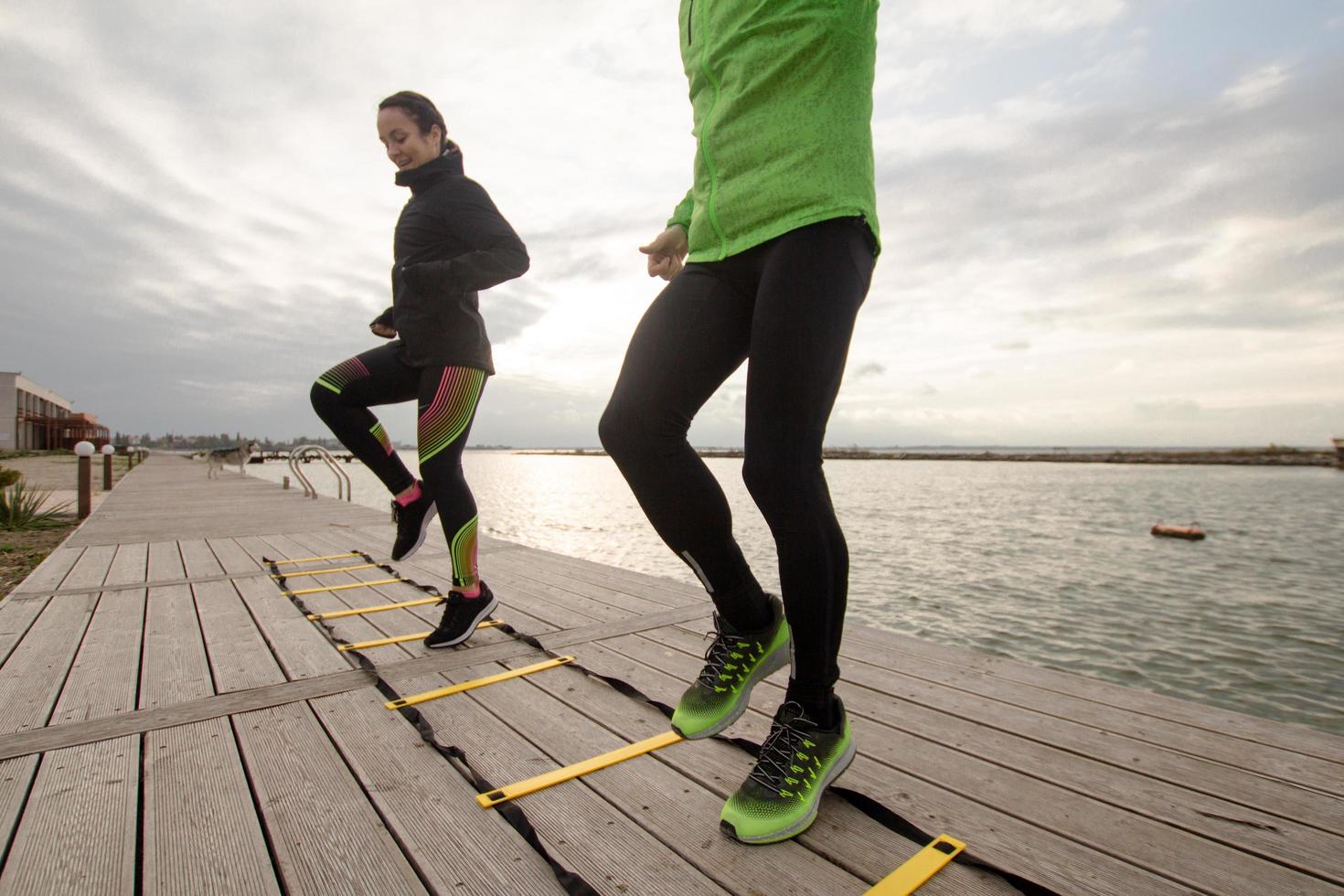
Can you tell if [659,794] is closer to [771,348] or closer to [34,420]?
[771,348]

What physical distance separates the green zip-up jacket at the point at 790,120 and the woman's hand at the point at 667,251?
0.66 feet

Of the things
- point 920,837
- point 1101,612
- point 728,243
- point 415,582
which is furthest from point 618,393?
point 1101,612

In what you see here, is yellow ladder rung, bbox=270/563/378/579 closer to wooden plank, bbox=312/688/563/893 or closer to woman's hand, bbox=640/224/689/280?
wooden plank, bbox=312/688/563/893

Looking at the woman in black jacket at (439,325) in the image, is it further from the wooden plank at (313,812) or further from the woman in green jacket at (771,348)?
the woman in green jacket at (771,348)

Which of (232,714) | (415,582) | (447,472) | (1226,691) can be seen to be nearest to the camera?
(232,714)

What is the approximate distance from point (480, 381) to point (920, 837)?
1.99 metres

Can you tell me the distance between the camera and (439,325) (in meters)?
2.40

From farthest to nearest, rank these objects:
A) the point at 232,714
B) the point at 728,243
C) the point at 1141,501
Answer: the point at 1141,501
the point at 232,714
the point at 728,243

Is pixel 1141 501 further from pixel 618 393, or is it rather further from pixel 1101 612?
pixel 618 393

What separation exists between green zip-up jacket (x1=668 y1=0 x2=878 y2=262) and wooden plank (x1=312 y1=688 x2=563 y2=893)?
1.12 metres

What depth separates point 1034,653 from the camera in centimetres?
691

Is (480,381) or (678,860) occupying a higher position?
(480,381)

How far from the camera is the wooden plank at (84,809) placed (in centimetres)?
106

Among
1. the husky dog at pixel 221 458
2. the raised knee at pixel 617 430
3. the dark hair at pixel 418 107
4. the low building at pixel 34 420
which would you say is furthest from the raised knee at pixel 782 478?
the low building at pixel 34 420
